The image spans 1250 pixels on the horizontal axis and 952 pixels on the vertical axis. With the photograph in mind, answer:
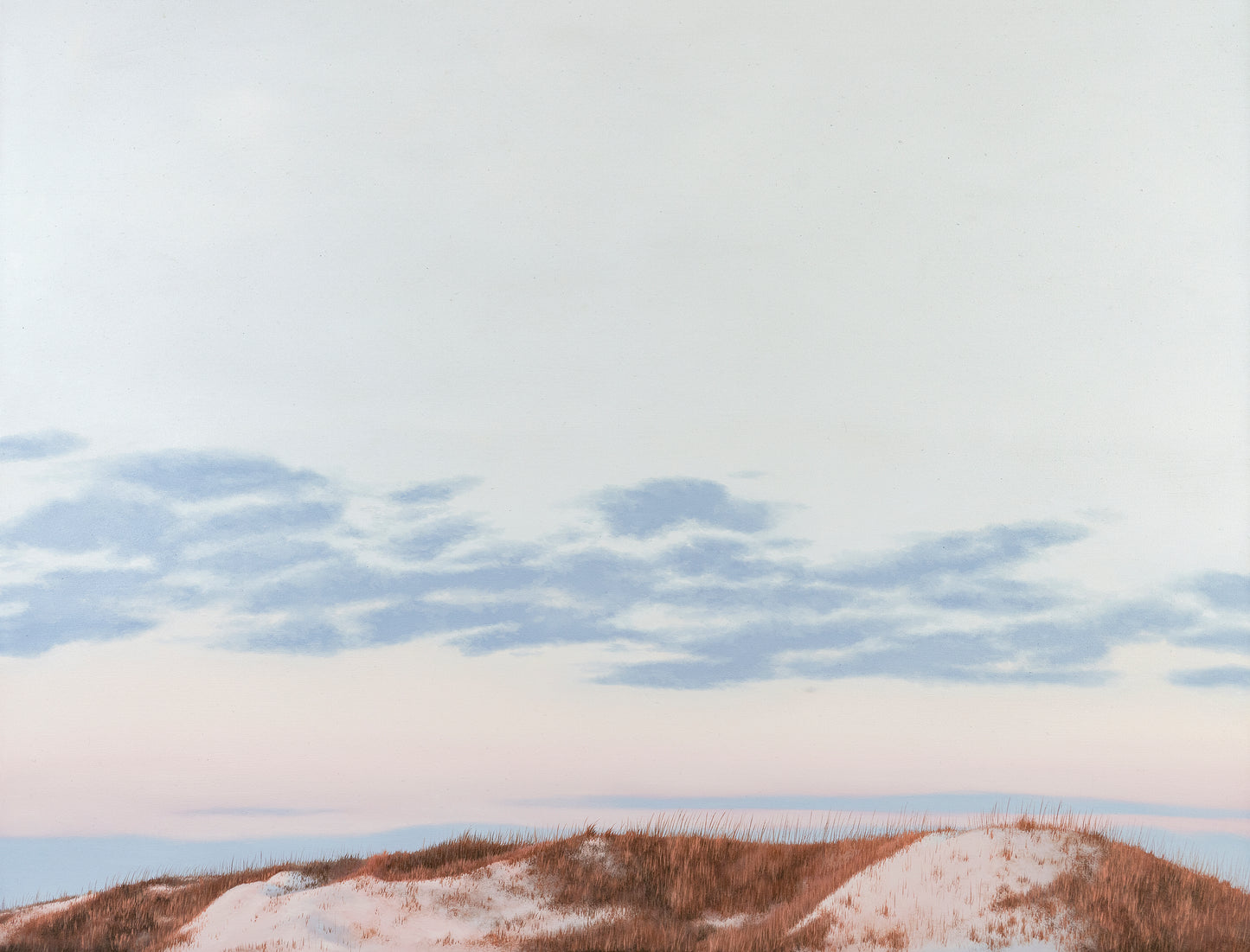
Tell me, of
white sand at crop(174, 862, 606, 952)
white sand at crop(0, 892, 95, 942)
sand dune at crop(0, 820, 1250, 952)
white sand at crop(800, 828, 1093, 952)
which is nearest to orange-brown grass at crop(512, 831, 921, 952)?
sand dune at crop(0, 820, 1250, 952)

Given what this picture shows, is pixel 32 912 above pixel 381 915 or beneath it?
beneath

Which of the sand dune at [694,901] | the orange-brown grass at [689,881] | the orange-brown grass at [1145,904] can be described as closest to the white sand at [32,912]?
the sand dune at [694,901]

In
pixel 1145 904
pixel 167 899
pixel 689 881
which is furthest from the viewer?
pixel 167 899

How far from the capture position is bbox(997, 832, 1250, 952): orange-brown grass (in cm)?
1197

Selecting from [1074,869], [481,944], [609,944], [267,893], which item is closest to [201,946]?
[267,893]

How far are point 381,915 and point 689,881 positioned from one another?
16.2ft

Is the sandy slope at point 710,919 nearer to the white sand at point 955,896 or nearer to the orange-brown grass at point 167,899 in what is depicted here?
the white sand at point 955,896

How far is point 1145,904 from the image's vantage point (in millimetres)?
12750

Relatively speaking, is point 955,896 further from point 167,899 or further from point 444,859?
point 167,899

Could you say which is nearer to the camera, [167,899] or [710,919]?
[710,919]

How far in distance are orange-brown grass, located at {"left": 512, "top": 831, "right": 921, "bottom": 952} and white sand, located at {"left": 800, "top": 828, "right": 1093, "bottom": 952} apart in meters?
0.81

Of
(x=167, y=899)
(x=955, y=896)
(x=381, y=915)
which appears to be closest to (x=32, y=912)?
(x=167, y=899)

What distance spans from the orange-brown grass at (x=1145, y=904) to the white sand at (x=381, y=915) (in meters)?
6.59

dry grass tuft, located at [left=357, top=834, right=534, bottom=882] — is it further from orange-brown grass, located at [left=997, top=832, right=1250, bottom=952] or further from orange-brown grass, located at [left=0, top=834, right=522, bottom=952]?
orange-brown grass, located at [left=997, top=832, right=1250, bottom=952]
